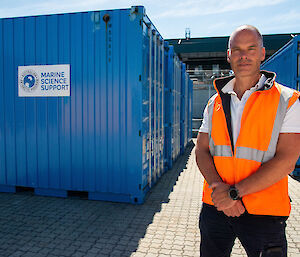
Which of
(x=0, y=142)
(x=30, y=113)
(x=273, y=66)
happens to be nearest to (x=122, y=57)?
(x=30, y=113)

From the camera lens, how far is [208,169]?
6.36ft

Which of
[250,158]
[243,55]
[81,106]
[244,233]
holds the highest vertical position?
[243,55]

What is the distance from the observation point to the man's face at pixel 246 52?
1807 millimetres

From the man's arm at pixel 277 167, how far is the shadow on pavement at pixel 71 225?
220 centimetres

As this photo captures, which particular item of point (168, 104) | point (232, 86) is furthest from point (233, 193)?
point (168, 104)

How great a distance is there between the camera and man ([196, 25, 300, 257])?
1.67m

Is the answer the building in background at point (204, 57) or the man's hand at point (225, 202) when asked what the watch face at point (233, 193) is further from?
the building in background at point (204, 57)

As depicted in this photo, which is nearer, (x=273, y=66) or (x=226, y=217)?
(x=226, y=217)

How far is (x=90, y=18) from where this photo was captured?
4992mm

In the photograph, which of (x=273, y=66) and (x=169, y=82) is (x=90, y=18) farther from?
(x=273, y=66)

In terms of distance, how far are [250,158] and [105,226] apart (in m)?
2.96

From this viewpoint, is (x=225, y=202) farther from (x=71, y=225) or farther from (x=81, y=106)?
(x=81, y=106)

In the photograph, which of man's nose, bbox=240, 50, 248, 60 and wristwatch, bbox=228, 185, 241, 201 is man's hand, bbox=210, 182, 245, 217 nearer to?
wristwatch, bbox=228, 185, 241, 201

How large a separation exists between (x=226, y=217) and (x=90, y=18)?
4293mm
